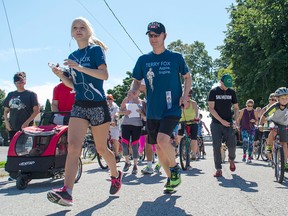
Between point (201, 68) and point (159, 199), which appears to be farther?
point (201, 68)

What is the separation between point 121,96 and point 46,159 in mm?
64990

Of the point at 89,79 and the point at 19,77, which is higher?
the point at 19,77

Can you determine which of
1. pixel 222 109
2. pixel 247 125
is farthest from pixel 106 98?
pixel 247 125

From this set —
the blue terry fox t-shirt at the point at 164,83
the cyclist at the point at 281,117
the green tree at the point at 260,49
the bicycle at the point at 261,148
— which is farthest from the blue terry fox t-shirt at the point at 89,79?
the green tree at the point at 260,49

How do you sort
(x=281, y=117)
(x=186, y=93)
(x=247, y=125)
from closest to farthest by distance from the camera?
1. (x=186, y=93)
2. (x=281, y=117)
3. (x=247, y=125)

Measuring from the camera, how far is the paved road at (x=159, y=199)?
4.54m

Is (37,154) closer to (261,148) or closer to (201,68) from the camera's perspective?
(261,148)

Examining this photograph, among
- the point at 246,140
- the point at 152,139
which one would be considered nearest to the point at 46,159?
the point at 152,139

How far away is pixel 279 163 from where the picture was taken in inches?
283

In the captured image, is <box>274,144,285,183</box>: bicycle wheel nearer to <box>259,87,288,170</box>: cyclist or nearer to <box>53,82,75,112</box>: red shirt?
<box>259,87,288,170</box>: cyclist

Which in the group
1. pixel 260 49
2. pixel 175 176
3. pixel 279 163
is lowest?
pixel 175 176

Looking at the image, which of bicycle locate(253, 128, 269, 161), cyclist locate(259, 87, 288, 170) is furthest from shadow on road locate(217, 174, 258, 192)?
bicycle locate(253, 128, 269, 161)

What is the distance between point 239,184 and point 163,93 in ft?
7.11

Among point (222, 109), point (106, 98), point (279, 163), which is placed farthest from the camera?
point (222, 109)
